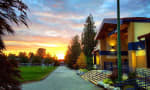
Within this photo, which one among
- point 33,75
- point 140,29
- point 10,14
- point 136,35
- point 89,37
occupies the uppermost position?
point 89,37

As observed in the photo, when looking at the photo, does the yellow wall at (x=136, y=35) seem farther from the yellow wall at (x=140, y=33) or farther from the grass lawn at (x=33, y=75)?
the grass lawn at (x=33, y=75)

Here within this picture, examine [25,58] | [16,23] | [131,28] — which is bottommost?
[25,58]

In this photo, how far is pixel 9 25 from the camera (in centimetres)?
208

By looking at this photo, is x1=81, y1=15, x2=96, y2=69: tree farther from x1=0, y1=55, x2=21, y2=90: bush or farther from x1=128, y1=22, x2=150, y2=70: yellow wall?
x1=0, y1=55, x2=21, y2=90: bush

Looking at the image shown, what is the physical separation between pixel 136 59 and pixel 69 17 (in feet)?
35.1

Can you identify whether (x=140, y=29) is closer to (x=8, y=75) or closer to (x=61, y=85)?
(x=61, y=85)

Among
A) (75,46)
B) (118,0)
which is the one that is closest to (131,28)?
(118,0)

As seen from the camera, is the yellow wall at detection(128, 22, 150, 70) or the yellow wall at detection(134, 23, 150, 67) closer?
the yellow wall at detection(134, 23, 150, 67)

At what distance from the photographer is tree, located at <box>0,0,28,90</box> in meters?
1.81

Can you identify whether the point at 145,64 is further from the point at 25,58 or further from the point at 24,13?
the point at 25,58

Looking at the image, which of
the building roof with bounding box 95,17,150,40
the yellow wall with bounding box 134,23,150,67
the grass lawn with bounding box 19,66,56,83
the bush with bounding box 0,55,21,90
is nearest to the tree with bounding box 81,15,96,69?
the grass lawn with bounding box 19,66,56,83

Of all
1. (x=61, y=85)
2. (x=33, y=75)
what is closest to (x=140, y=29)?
(x=61, y=85)

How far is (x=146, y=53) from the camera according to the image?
12.5m

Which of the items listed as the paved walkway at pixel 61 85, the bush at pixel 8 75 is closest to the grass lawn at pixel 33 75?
the paved walkway at pixel 61 85
